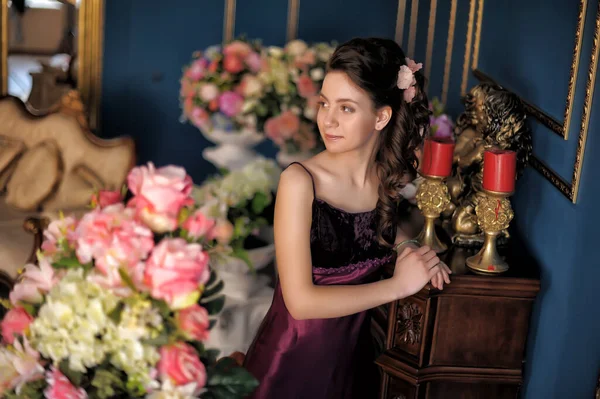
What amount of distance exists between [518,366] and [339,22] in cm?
323

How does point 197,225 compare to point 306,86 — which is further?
point 306,86

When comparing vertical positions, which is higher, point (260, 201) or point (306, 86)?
point (306, 86)

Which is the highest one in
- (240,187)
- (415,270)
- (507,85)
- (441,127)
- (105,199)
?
(507,85)

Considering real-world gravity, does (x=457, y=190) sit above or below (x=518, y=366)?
above

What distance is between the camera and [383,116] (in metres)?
2.18

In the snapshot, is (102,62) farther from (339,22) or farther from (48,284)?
(48,284)

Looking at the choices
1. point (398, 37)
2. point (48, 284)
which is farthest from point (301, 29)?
point (48, 284)

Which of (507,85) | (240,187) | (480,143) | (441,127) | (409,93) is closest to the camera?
(409,93)

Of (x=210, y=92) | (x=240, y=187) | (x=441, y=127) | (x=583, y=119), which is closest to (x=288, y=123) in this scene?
(x=210, y=92)

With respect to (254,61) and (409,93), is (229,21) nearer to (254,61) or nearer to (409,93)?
(254,61)

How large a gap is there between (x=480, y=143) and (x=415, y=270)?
648 mm

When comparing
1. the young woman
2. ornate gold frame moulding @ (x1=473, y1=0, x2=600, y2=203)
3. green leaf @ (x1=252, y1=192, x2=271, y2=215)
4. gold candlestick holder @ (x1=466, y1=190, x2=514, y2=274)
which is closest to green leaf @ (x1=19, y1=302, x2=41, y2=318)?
the young woman

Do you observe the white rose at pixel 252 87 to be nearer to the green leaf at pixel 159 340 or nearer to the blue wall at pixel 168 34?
the blue wall at pixel 168 34

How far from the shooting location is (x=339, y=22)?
5.11 metres
